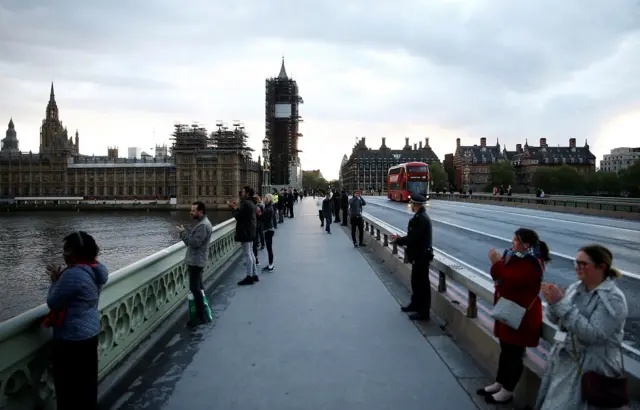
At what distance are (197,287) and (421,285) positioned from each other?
3.17m

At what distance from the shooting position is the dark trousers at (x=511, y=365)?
13.2 ft

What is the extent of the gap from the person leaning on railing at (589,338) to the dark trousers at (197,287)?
15.6 feet

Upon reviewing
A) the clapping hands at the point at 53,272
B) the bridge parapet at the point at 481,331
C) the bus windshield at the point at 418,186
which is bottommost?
the bridge parapet at the point at 481,331

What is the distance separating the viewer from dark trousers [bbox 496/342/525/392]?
13.2 ft

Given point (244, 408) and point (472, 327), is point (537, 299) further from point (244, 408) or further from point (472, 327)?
point (244, 408)

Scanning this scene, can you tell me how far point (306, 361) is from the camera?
5.16 meters

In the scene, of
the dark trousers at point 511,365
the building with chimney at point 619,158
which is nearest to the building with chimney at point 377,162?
the building with chimney at point 619,158

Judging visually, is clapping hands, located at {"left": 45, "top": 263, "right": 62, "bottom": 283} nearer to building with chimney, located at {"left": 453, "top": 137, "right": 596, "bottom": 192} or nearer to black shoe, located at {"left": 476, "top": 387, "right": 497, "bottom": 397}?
black shoe, located at {"left": 476, "top": 387, "right": 497, "bottom": 397}

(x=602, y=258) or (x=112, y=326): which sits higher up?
(x=602, y=258)

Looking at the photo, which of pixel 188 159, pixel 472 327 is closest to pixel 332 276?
pixel 472 327

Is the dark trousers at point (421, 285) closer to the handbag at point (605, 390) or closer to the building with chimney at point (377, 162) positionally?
the handbag at point (605, 390)

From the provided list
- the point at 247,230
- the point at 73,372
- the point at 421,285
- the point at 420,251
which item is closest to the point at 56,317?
the point at 73,372

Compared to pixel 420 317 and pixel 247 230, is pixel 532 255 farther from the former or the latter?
pixel 247 230

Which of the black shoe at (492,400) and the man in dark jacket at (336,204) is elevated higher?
the man in dark jacket at (336,204)
